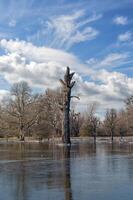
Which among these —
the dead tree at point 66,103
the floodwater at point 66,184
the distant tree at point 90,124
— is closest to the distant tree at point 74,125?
the distant tree at point 90,124

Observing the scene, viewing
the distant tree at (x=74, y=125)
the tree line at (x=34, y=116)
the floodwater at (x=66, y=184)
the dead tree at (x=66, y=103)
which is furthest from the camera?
the distant tree at (x=74, y=125)

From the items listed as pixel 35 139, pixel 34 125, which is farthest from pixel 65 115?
pixel 34 125

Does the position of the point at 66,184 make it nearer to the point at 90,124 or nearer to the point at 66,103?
the point at 66,103

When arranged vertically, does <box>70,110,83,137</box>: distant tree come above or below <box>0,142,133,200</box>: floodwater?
above

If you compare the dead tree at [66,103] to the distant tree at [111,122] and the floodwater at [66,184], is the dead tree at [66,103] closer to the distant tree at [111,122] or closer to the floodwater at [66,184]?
the floodwater at [66,184]

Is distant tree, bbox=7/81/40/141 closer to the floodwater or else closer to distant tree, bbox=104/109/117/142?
distant tree, bbox=104/109/117/142

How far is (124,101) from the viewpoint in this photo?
119125 millimetres

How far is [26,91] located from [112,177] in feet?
248

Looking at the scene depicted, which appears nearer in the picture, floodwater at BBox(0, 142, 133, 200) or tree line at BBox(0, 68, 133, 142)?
floodwater at BBox(0, 142, 133, 200)

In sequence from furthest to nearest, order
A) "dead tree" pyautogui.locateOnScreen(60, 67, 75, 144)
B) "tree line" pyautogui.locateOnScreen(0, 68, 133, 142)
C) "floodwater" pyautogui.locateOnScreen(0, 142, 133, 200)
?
"tree line" pyautogui.locateOnScreen(0, 68, 133, 142)
"dead tree" pyautogui.locateOnScreen(60, 67, 75, 144)
"floodwater" pyautogui.locateOnScreen(0, 142, 133, 200)

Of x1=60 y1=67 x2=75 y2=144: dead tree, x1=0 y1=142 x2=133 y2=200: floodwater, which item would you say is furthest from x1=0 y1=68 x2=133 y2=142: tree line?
x1=0 y1=142 x2=133 y2=200: floodwater

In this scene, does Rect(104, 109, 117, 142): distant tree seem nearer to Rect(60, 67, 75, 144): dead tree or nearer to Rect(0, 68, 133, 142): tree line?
Rect(0, 68, 133, 142): tree line

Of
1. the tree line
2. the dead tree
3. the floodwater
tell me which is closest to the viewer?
the floodwater

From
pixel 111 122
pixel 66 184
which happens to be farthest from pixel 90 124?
pixel 66 184
